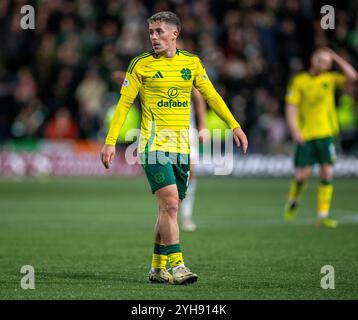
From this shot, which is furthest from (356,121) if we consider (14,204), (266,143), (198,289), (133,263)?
(198,289)

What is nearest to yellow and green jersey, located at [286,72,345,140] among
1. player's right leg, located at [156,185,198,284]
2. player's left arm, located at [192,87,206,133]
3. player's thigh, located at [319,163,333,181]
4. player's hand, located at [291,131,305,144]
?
player's hand, located at [291,131,305,144]

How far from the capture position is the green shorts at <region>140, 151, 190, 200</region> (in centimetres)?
827

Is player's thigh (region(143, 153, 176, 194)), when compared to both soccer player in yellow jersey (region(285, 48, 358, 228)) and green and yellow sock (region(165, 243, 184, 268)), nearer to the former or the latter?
green and yellow sock (region(165, 243, 184, 268))

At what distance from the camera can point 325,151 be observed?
558 inches

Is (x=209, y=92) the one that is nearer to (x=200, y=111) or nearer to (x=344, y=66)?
(x=200, y=111)

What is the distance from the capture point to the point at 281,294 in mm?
7609

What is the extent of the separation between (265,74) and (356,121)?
112 inches

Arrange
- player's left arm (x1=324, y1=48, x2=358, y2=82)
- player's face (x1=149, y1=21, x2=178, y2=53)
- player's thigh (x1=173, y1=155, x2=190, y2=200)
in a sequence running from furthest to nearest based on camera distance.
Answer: player's left arm (x1=324, y1=48, x2=358, y2=82)
player's thigh (x1=173, y1=155, x2=190, y2=200)
player's face (x1=149, y1=21, x2=178, y2=53)

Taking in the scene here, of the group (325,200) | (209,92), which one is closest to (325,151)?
(325,200)

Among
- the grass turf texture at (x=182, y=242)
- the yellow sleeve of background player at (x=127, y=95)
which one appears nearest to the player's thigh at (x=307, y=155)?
the grass turf texture at (x=182, y=242)

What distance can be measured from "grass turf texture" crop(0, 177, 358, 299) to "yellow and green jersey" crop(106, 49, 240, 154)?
1275 mm

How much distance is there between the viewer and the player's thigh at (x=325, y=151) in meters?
14.1

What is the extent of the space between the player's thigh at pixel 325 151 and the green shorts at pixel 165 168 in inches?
236

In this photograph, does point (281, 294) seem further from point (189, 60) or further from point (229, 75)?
point (229, 75)
